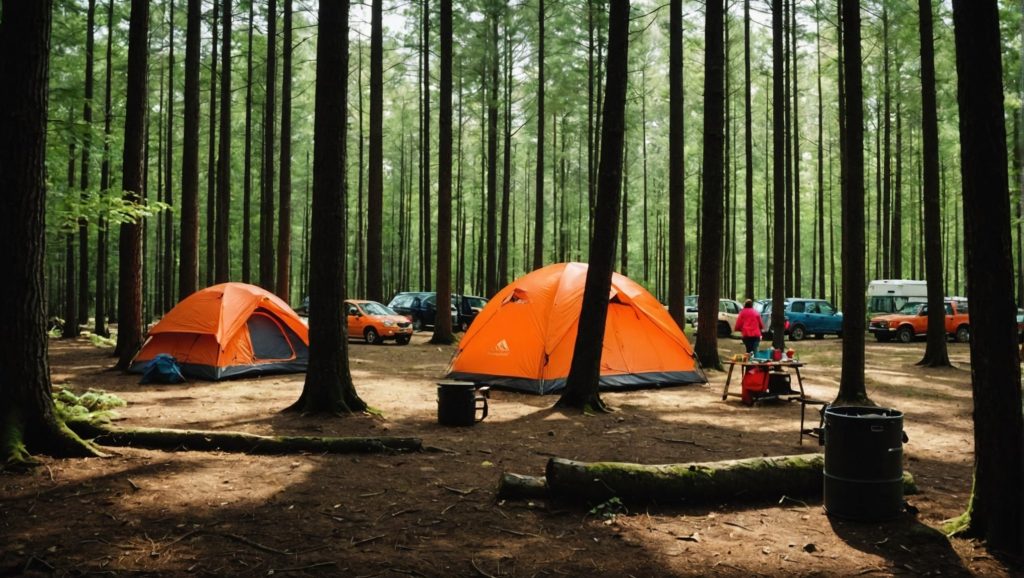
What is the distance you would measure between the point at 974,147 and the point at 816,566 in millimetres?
2864

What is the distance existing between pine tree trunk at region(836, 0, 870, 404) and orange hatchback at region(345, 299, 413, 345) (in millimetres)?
14763

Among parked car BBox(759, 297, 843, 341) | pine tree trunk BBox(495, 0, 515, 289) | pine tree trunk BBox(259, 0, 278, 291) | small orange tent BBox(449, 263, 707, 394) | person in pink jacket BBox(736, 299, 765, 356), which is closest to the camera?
small orange tent BBox(449, 263, 707, 394)

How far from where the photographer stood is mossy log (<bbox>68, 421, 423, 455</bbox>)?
22.5 ft

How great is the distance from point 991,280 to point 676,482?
8.49 ft

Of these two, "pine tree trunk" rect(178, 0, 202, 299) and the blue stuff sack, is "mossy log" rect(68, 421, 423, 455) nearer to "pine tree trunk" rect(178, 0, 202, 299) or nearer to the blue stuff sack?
the blue stuff sack

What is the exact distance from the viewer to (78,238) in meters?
24.1

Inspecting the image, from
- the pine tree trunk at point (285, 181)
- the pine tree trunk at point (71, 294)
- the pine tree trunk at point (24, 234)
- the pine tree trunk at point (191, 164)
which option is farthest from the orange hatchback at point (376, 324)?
the pine tree trunk at point (24, 234)

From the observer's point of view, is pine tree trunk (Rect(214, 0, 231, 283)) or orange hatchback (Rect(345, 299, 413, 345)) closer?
pine tree trunk (Rect(214, 0, 231, 283))

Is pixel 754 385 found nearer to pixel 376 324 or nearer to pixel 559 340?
pixel 559 340

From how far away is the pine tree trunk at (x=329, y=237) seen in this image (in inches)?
363

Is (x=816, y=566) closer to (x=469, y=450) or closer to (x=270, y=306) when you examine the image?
(x=469, y=450)

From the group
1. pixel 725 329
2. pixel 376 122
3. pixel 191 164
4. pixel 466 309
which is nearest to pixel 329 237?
pixel 191 164

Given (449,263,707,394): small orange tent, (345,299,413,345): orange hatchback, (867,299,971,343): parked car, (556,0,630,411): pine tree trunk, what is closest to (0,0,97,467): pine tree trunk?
(556,0,630,411): pine tree trunk

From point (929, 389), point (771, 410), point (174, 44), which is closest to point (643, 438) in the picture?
point (771, 410)
